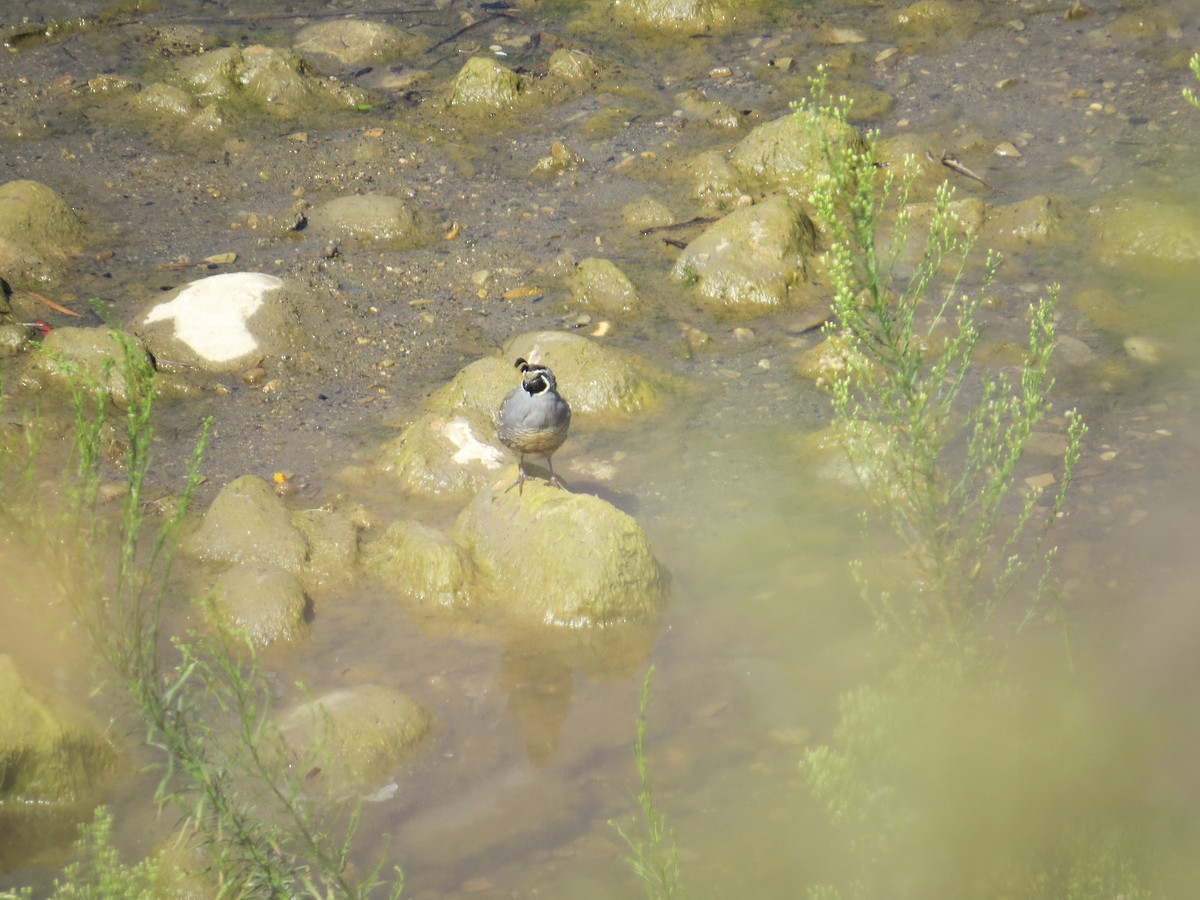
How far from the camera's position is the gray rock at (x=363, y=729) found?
5016mm

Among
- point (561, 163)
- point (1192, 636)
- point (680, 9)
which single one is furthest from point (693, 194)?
point (1192, 636)

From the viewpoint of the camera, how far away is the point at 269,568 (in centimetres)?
592

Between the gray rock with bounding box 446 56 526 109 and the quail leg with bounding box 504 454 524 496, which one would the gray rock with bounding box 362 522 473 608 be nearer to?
the quail leg with bounding box 504 454 524 496

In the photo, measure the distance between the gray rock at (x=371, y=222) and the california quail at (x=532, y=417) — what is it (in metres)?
3.21

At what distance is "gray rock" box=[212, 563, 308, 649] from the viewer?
5672 mm

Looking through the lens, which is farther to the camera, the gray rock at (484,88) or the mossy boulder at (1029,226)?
the gray rock at (484,88)

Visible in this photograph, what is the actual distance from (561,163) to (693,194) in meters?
1.18

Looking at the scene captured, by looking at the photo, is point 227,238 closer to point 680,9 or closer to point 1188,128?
point 680,9

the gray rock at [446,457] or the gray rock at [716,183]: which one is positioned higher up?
the gray rock at [716,183]

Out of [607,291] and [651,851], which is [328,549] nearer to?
[651,851]

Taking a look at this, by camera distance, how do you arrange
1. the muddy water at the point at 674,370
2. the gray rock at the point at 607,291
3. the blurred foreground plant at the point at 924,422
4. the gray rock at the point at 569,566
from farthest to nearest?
1. the gray rock at the point at 607,291
2. the gray rock at the point at 569,566
3. the muddy water at the point at 674,370
4. the blurred foreground plant at the point at 924,422

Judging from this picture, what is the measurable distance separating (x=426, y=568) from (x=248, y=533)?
0.95 m

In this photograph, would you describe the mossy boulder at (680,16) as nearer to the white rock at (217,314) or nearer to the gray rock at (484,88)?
the gray rock at (484,88)

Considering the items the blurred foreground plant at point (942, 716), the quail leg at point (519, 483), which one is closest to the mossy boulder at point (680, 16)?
the quail leg at point (519, 483)
